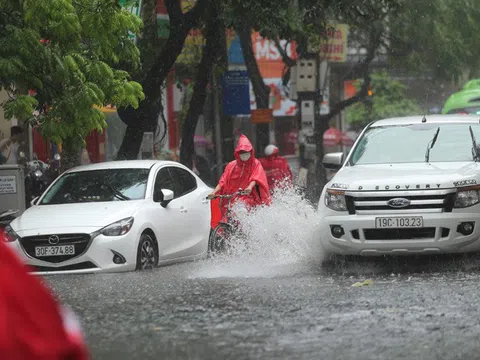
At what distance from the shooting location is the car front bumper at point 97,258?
13477mm

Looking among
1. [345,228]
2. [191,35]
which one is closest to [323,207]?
[345,228]

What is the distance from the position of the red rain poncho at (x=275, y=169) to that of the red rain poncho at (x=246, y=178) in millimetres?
5242

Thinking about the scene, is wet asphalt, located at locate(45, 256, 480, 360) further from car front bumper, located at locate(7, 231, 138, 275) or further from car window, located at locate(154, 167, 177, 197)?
car window, located at locate(154, 167, 177, 197)

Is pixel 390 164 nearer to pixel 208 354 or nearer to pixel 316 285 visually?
pixel 316 285

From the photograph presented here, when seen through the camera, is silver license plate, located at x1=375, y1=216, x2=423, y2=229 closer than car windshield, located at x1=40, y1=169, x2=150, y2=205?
Yes

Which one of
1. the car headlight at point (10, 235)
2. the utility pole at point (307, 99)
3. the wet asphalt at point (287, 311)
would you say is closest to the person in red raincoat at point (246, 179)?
the wet asphalt at point (287, 311)

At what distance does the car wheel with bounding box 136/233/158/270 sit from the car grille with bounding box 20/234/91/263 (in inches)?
27.0

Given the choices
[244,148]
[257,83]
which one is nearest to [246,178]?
[244,148]

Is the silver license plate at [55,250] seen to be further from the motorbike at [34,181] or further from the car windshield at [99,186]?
the motorbike at [34,181]

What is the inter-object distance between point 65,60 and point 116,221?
145 inches

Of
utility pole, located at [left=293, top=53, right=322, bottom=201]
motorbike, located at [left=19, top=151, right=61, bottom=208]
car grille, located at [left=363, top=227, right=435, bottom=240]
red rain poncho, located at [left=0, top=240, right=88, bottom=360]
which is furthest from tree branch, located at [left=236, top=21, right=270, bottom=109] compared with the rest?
red rain poncho, located at [left=0, top=240, right=88, bottom=360]

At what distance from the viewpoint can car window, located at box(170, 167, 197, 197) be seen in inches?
625

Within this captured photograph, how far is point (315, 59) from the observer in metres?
31.3

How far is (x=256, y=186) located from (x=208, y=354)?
328 inches
